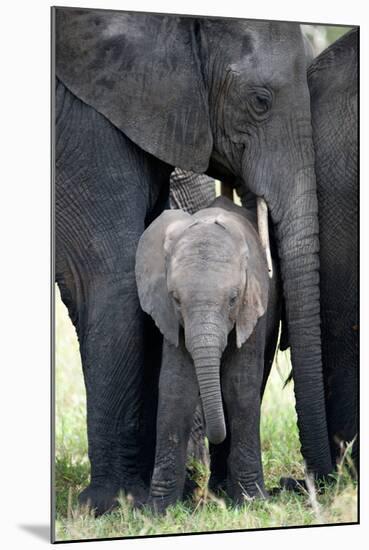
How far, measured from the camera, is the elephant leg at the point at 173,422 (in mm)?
6910

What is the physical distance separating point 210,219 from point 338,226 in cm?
77

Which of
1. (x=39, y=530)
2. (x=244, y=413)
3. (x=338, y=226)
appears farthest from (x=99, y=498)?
(x=338, y=226)

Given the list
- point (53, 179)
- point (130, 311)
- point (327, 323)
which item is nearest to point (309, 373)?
point (327, 323)

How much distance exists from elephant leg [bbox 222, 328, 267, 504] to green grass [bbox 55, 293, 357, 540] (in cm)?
8

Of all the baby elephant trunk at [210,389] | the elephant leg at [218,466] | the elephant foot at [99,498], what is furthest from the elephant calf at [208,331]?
the elephant foot at [99,498]

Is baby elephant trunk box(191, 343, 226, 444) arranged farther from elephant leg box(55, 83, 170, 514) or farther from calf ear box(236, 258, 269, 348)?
elephant leg box(55, 83, 170, 514)

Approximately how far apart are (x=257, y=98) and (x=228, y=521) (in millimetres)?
1705

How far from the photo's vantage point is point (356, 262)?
754 centimetres

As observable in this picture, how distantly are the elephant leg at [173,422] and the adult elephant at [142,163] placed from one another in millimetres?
281

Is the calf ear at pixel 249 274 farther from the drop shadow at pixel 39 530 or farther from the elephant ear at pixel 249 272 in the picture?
the drop shadow at pixel 39 530

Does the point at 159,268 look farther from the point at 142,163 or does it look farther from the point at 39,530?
the point at 39,530

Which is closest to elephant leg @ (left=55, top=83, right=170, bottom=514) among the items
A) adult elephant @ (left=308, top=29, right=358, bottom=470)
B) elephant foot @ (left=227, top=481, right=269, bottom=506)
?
elephant foot @ (left=227, top=481, right=269, bottom=506)

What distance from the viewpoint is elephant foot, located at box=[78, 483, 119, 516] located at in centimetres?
718

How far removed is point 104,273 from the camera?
728 centimetres
